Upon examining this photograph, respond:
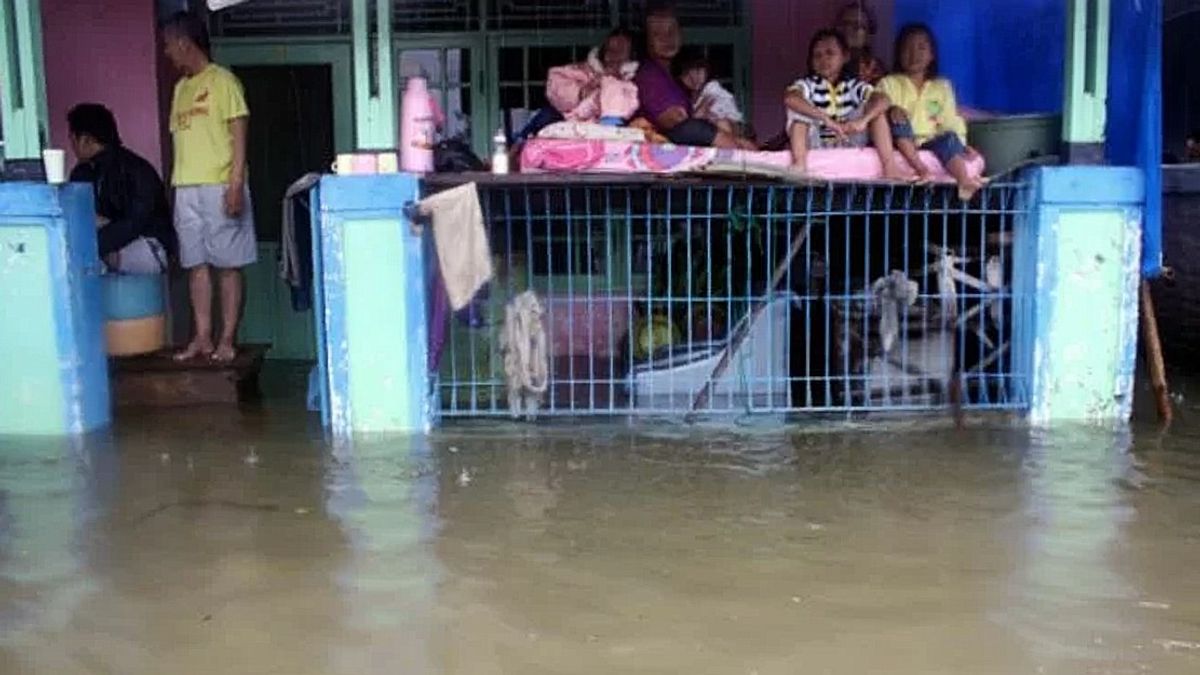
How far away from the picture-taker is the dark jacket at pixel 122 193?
7645mm

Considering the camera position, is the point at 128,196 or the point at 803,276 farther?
the point at 128,196

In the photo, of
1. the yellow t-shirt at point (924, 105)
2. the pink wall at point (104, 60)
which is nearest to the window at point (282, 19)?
the pink wall at point (104, 60)

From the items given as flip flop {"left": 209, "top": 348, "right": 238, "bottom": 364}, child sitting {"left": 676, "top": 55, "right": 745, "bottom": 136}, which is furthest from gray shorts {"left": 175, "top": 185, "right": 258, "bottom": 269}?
child sitting {"left": 676, "top": 55, "right": 745, "bottom": 136}

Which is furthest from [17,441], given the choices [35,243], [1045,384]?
[1045,384]

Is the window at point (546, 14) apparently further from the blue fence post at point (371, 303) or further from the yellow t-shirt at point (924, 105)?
the blue fence post at point (371, 303)

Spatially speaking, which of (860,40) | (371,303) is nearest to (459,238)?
(371,303)

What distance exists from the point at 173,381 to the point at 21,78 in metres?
1.90

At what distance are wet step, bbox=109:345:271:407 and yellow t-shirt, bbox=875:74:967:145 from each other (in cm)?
404

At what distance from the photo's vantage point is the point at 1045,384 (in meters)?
6.73

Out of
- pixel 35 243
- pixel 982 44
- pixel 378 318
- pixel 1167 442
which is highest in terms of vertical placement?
pixel 982 44

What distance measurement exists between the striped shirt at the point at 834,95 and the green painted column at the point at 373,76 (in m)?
2.16

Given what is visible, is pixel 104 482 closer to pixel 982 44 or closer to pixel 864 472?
pixel 864 472

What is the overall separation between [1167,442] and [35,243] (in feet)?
18.8

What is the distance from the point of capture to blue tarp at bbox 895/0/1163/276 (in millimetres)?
6594
